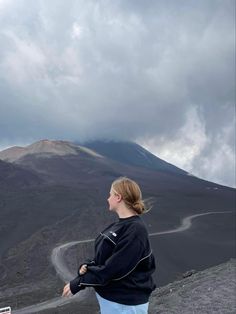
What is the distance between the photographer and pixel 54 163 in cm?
12456

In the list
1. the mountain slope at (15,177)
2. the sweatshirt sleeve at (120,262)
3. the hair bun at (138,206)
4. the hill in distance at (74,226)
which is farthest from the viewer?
the mountain slope at (15,177)

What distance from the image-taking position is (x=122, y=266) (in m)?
3.27

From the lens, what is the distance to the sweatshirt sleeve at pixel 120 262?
A: 10.7 feet

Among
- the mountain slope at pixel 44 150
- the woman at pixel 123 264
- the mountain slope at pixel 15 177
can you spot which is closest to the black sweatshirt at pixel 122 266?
the woman at pixel 123 264

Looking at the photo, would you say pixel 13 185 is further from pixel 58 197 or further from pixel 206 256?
pixel 206 256

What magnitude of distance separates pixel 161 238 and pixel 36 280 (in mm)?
20074

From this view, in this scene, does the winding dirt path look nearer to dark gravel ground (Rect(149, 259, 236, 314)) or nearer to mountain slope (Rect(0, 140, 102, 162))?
dark gravel ground (Rect(149, 259, 236, 314))

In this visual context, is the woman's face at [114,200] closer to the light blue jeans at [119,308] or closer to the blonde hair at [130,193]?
the blonde hair at [130,193]

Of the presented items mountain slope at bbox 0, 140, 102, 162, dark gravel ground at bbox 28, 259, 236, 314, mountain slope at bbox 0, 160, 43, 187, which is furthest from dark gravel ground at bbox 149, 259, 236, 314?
mountain slope at bbox 0, 140, 102, 162

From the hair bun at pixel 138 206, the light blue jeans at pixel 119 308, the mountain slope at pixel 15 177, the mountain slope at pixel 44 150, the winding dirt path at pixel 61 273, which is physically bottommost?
the winding dirt path at pixel 61 273

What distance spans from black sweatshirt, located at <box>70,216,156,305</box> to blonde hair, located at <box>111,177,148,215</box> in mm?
84

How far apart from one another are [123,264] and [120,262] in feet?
0.08

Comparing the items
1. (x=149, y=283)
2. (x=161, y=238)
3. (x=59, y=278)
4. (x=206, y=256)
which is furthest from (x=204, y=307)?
(x=161, y=238)

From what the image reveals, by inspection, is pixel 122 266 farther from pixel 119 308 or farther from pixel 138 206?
pixel 138 206
